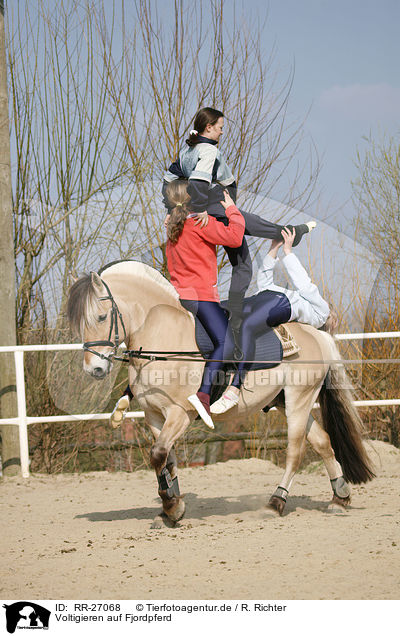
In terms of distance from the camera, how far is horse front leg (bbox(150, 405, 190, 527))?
168 inches

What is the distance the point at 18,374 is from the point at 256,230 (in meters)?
3.20

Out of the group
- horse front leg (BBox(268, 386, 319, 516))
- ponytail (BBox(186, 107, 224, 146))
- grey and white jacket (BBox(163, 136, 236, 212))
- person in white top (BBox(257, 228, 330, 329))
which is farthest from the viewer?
horse front leg (BBox(268, 386, 319, 516))

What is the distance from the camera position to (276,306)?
465 centimetres

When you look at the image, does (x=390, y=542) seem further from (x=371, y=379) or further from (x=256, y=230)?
(x=371, y=379)

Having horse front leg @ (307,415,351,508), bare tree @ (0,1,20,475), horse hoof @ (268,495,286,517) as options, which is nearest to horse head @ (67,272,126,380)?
horse hoof @ (268,495,286,517)

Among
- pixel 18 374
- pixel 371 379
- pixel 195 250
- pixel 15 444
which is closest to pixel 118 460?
pixel 15 444

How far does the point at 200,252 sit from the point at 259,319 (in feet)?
2.19

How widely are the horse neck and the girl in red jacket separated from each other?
119mm

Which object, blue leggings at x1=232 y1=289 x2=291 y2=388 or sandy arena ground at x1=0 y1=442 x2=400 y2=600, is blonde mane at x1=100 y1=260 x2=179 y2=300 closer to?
blue leggings at x1=232 y1=289 x2=291 y2=388

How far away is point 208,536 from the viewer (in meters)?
4.20

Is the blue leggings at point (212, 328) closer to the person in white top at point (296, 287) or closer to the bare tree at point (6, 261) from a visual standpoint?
the person in white top at point (296, 287)
